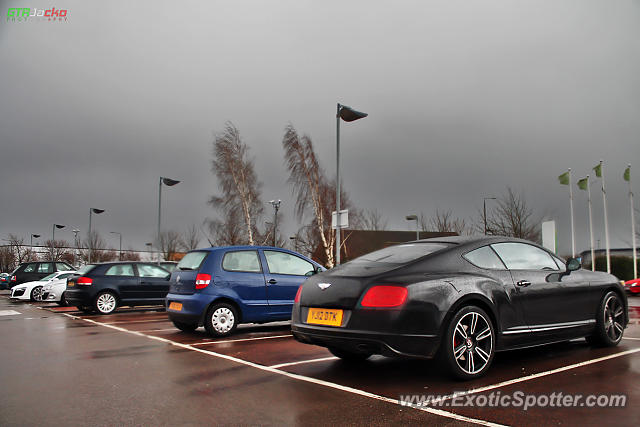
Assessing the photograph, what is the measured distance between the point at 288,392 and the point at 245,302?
4.60 m

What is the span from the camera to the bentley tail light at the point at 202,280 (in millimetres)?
9195

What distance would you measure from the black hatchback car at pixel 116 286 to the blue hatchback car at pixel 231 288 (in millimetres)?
5735

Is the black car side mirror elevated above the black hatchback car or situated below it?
above

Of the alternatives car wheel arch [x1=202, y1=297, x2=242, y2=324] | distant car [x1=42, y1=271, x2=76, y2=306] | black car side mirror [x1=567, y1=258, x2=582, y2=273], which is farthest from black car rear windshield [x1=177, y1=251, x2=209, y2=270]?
distant car [x1=42, y1=271, x2=76, y2=306]

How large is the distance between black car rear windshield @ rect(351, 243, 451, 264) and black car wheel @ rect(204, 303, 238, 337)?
12.9 feet

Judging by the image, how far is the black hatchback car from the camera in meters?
14.8

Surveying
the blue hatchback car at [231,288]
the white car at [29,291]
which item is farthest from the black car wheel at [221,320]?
the white car at [29,291]

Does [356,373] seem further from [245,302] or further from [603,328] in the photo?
[245,302]

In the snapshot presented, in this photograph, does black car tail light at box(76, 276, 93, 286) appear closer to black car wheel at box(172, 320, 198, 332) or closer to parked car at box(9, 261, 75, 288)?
black car wheel at box(172, 320, 198, 332)

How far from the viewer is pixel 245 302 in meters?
9.44

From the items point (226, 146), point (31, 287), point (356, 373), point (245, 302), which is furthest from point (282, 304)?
point (226, 146)

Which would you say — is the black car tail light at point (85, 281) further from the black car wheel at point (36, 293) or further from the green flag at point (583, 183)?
the green flag at point (583, 183)

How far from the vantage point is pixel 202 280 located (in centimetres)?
923

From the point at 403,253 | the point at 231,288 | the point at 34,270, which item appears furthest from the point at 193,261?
the point at 34,270
